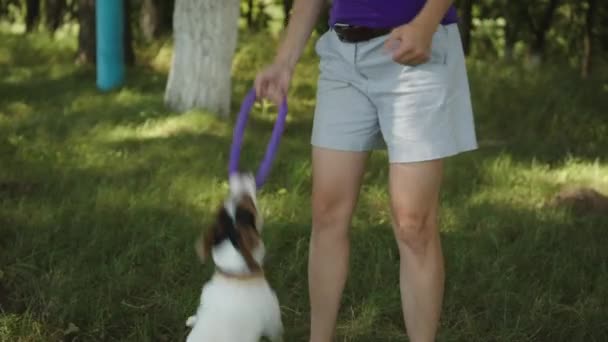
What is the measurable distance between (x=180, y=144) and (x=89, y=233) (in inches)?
74.4

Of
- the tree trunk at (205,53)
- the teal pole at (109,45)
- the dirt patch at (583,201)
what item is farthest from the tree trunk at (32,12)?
the dirt patch at (583,201)

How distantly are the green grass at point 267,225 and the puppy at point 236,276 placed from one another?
1028 millimetres

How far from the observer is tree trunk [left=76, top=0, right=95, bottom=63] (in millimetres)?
9062

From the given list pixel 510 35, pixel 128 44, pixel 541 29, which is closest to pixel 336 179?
pixel 128 44

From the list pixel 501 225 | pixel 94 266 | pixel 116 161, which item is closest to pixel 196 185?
pixel 116 161

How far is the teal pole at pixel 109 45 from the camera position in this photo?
8.05m

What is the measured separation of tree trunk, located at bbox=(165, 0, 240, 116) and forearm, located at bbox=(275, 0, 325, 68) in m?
4.23

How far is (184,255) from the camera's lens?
4.02 metres

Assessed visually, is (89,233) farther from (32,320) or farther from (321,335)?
(321,335)

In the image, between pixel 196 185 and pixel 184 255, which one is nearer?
pixel 184 255

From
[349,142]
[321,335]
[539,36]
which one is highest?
[349,142]

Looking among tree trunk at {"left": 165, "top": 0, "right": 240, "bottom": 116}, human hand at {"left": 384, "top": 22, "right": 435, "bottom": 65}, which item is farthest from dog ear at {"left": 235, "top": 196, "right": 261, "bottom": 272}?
tree trunk at {"left": 165, "top": 0, "right": 240, "bottom": 116}

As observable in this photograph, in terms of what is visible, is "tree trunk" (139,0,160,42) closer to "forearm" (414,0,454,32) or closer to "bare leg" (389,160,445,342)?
"bare leg" (389,160,445,342)

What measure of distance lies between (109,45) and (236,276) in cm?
612
